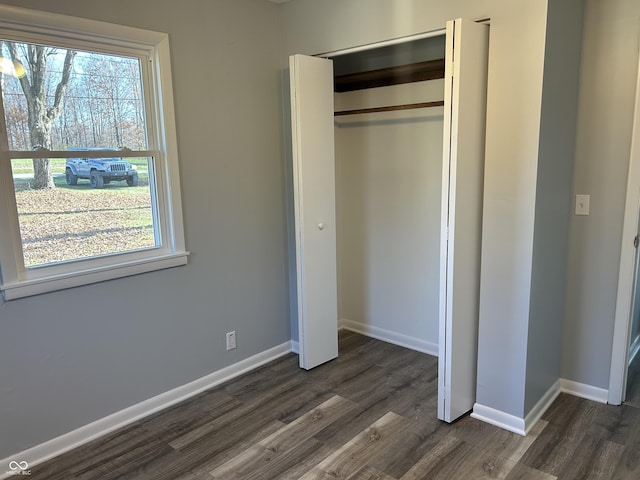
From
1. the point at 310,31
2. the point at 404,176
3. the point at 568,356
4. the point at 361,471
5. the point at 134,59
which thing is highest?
the point at 310,31

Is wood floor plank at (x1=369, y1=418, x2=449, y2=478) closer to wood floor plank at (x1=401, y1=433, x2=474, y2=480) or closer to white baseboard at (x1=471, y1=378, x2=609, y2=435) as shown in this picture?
wood floor plank at (x1=401, y1=433, x2=474, y2=480)

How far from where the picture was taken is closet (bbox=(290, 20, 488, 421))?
2.40 m

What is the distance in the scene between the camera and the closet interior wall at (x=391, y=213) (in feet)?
11.1

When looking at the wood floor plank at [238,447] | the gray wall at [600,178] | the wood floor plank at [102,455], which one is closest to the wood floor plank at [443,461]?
the wood floor plank at [238,447]

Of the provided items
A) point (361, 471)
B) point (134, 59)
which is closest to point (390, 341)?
point (361, 471)

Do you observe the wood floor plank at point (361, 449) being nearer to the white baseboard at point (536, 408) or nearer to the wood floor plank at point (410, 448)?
the wood floor plank at point (410, 448)

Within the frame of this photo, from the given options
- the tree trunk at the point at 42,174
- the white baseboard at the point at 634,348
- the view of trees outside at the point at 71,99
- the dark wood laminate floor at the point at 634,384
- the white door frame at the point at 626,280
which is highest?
the view of trees outside at the point at 71,99

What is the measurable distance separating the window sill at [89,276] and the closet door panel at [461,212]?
1.56 meters

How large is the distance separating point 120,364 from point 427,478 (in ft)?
5.64

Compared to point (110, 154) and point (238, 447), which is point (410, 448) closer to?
point (238, 447)

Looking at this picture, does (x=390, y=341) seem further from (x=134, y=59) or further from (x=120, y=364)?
(x=134, y=59)

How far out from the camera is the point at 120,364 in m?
2.62

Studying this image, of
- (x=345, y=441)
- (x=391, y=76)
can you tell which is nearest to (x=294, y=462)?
(x=345, y=441)

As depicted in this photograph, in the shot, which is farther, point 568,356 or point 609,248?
point 568,356
